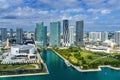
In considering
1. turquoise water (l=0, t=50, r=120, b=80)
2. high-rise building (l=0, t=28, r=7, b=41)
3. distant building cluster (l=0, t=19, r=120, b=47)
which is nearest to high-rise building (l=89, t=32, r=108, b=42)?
distant building cluster (l=0, t=19, r=120, b=47)

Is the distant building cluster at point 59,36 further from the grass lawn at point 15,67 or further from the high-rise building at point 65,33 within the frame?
the grass lawn at point 15,67

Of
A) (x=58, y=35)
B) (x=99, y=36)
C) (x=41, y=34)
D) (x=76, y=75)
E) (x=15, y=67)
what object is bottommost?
(x=76, y=75)

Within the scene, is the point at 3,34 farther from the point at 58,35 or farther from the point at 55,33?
the point at 58,35

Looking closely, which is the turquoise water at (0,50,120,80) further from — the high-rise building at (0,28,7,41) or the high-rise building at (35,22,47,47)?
the high-rise building at (0,28,7,41)

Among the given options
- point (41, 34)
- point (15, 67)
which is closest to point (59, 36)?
point (41, 34)

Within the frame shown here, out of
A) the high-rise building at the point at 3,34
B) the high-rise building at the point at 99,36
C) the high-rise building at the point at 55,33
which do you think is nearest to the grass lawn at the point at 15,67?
the high-rise building at the point at 55,33

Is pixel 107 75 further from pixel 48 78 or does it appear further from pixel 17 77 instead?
pixel 17 77
